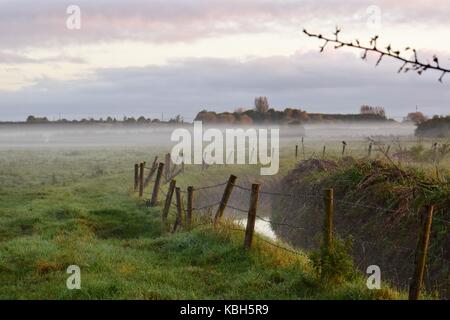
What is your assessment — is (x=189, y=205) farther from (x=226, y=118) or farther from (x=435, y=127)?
(x=226, y=118)

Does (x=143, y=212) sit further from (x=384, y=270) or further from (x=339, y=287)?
(x=339, y=287)

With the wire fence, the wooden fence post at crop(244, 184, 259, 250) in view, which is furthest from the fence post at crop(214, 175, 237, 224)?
the wooden fence post at crop(244, 184, 259, 250)

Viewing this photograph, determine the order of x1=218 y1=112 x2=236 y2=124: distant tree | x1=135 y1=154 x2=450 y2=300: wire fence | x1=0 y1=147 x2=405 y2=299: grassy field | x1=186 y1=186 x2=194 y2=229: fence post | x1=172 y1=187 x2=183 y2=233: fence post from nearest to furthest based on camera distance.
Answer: x1=0 y1=147 x2=405 y2=299: grassy field → x1=135 y1=154 x2=450 y2=300: wire fence → x1=186 y1=186 x2=194 y2=229: fence post → x1=172 y1=187 x2=183 y2=233: fence post → x1=218 y1=112 x2=236 y2=124: distant tree

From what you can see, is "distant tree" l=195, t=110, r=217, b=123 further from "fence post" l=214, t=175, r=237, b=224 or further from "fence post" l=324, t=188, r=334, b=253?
"fence post" l=324, t=188, r=334, b=253

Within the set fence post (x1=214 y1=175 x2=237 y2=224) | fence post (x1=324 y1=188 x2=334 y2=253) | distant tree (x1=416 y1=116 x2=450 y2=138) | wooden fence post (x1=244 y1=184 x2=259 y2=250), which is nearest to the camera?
fence post (x1=324 y1=188 x2=334 y2=253)

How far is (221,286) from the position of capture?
36.3ft

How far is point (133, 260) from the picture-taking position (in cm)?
1319

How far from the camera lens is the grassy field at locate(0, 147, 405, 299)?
10.2 metres

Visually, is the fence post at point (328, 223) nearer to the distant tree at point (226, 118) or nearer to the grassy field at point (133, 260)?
the grassy field at point (133, 260)

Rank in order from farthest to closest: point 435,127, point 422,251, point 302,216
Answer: point 435,127
point 302,216
point 422,251

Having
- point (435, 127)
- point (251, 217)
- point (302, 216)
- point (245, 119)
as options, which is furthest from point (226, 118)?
point (251, 217)

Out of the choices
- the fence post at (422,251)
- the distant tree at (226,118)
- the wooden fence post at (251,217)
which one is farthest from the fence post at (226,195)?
the distant tree at (226,118)

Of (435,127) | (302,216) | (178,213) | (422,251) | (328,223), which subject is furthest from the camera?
(435,127)

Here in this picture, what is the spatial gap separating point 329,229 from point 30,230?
36.0ft
